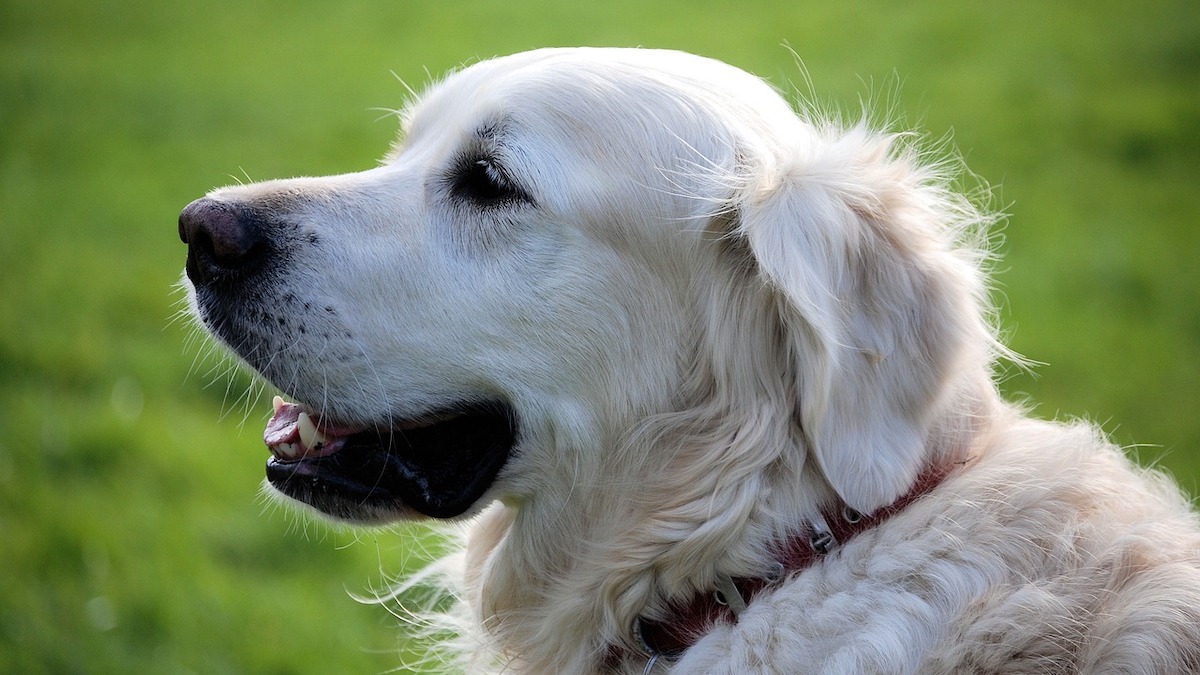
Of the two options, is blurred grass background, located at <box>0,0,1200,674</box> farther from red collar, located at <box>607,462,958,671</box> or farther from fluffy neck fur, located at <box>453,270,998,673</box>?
red collar, located at <box>607,462,958,671</box>

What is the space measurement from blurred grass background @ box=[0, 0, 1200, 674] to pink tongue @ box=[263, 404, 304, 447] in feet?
2.18

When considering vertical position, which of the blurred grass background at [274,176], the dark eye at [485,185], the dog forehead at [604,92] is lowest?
the blurred grass background at [274,176]

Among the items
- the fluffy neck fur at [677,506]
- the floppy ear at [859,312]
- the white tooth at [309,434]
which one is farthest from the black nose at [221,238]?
the floppy ear at [859,312]

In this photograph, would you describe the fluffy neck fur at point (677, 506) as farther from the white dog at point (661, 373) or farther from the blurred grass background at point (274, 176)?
the blurred grass background at point (274, 176)

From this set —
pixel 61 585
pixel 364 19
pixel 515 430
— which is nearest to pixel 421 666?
pixel 515 430

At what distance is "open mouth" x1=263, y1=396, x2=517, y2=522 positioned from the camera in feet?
9.10

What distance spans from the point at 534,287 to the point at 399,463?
0.59 metres

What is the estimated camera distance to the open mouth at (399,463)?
277 cm

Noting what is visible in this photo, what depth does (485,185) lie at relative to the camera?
285 centimetres

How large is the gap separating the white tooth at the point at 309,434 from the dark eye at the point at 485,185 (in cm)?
73

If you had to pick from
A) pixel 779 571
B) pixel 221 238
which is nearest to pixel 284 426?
Result: pixel 221 238

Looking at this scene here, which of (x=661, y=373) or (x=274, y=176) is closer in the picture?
(x=661, y=373)

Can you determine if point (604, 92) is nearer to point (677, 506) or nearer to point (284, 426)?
point (677, 506)

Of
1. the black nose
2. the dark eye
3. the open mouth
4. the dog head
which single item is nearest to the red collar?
the dog head
